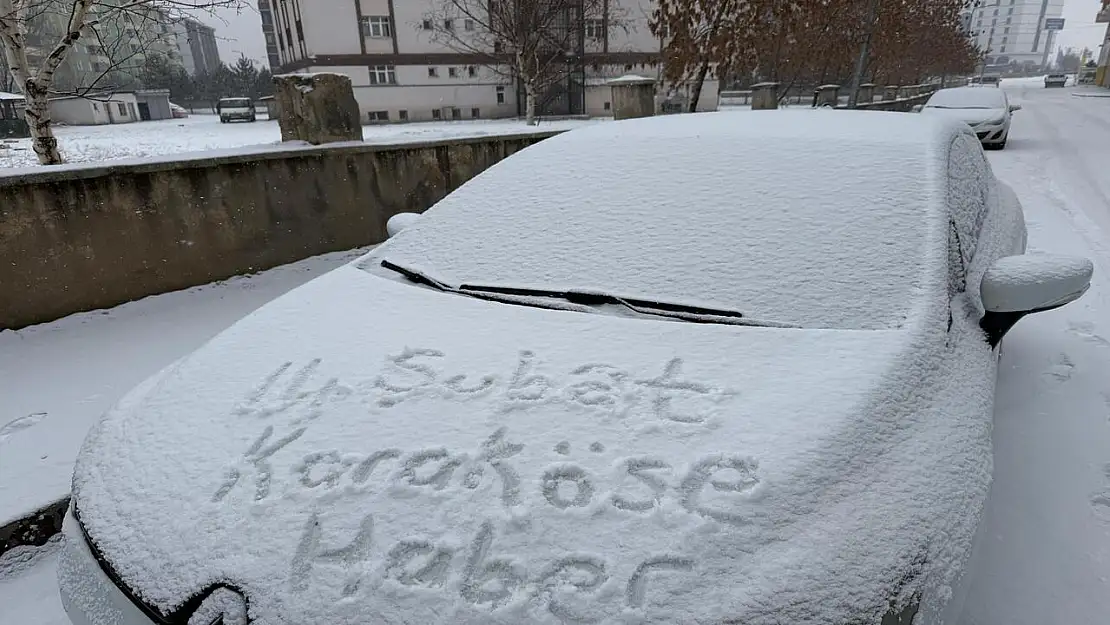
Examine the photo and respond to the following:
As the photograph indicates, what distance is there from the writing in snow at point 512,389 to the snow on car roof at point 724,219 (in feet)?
1.37

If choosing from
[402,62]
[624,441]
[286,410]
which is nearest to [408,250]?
[286,410]

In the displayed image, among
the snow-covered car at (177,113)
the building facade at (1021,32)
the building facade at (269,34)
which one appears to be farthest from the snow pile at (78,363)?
the building facade at (1021,32)

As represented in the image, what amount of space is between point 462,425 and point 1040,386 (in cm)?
287

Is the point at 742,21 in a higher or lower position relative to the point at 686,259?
higher

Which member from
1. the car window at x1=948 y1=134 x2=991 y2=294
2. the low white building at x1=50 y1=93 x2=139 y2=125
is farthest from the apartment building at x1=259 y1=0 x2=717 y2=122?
the car window at x1=948 y1=134 x2=991 y2=294

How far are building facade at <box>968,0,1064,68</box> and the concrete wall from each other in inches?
5021

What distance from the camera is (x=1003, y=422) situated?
2529 millimetres

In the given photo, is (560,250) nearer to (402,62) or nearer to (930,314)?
(930,314)

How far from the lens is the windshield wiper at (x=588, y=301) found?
70.4 inches

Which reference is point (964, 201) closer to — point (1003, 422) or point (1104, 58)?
point (1003, 422)

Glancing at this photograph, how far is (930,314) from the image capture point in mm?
1695

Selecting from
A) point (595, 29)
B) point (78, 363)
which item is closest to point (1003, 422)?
point (78, 363)

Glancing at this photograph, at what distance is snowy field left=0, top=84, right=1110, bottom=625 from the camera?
184cm

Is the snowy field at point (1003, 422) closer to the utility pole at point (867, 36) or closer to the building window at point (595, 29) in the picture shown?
the utility pole at point (867, 36)
